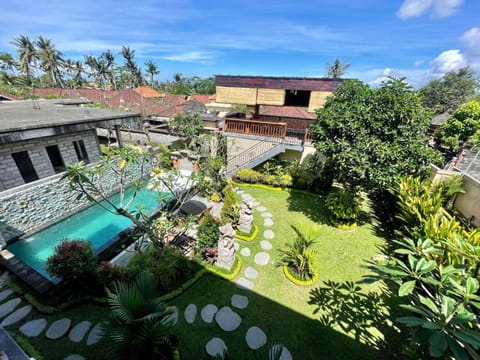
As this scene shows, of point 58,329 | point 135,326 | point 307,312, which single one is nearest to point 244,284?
point 307,312

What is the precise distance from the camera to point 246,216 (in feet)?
23.9

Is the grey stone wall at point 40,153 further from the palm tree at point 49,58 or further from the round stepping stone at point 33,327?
the palm tree at point 49,58

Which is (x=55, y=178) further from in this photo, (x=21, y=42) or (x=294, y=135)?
(x=21, y=42)

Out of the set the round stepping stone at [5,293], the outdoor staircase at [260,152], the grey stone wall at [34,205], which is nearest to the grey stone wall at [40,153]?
the grey stone wall at [34,205]

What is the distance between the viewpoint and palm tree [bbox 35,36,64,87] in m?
38.2

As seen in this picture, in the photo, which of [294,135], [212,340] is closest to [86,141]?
[212,340]

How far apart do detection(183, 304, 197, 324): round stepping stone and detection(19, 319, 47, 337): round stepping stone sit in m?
2.93

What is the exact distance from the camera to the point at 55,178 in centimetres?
823

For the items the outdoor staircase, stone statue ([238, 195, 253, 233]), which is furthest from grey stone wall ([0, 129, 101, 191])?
stone statue ([238, 195, 253, 233])

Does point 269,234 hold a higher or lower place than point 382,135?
lower

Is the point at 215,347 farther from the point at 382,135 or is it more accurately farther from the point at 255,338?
the point at 382,135

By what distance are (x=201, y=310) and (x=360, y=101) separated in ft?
25.5

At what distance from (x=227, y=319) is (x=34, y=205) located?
8.79 metres

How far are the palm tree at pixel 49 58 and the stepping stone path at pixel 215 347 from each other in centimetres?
5918
